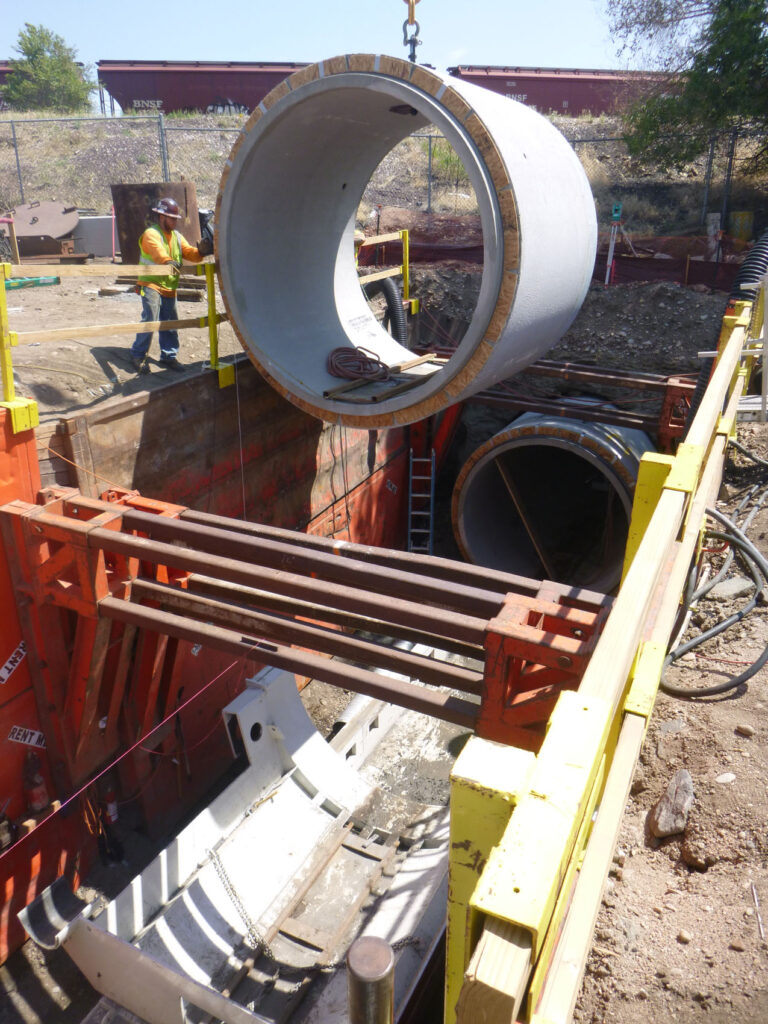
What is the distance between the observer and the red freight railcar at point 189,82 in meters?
29.2

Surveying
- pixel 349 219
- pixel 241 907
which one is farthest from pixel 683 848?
pixel 349 219

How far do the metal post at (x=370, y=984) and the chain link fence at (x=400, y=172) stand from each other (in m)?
18.5

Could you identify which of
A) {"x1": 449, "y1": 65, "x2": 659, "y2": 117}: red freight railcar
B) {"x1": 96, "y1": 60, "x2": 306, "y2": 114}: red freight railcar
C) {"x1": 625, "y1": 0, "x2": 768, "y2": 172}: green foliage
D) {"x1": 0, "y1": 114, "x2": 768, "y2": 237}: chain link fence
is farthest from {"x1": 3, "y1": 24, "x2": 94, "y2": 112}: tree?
{"x1": 625, "y1": 0, "x2": 768, "y2": 172}: green foliage

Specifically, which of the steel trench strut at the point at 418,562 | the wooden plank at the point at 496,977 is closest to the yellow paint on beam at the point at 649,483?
the steel trench strut at the point at 418,562

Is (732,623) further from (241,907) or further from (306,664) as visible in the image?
(241,907)

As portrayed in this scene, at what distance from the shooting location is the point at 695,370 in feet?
43.3

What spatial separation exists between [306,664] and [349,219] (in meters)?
6.22

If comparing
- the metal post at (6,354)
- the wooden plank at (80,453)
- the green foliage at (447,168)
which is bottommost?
the wooden plank at (80,453)

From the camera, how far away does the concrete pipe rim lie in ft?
19.3

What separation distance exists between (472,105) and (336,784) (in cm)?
599

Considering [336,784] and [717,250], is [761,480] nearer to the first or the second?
[336,784]

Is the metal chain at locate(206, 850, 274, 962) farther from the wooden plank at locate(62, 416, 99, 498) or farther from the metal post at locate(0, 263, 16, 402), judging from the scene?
the metal post at locate(0, 263, 16, 402)

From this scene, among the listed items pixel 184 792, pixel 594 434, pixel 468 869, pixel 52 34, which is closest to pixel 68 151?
pixel 52 34

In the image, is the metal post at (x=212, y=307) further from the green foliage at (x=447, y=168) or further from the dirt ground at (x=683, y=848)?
the green foliage at (x=447, y=168)
